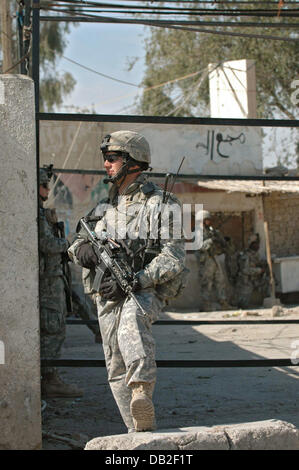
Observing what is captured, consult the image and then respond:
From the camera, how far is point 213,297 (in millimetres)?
12906

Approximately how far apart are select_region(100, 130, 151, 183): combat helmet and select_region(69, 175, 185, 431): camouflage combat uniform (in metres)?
0.10

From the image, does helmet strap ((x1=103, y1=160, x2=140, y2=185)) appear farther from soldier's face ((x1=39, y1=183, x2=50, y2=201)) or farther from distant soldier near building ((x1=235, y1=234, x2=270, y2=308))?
distant soldier near building ((x1=235, y1=234, x2=270, y2=308))

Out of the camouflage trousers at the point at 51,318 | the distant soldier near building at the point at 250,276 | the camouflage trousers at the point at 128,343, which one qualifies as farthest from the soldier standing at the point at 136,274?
the distant soldier near building at the point at 250,276

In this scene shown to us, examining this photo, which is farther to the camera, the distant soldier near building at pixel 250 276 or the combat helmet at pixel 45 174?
the distant soldier near building at pixel 250 276

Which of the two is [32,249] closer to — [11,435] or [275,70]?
[11,435]

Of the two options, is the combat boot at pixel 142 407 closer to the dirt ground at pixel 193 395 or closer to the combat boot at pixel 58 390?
the dirt ground at pixel 193 395

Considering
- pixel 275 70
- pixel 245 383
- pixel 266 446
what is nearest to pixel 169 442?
pixel 266 446

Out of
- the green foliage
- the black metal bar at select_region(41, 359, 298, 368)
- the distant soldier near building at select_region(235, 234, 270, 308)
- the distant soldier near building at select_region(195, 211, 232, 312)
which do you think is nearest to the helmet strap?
the black metal bar at select_region(41, 359, 298, 368)

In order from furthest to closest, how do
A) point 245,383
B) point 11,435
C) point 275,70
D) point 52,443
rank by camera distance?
point 275,70 < point 245,383 < point 52,443 < point 11,435

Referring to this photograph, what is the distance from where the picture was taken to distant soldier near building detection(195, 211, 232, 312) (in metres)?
12.7

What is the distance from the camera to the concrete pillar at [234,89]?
1456 centimetres

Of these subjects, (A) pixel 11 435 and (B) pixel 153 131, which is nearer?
(A) pixel 11 435

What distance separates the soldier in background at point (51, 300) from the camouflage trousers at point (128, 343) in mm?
1576
